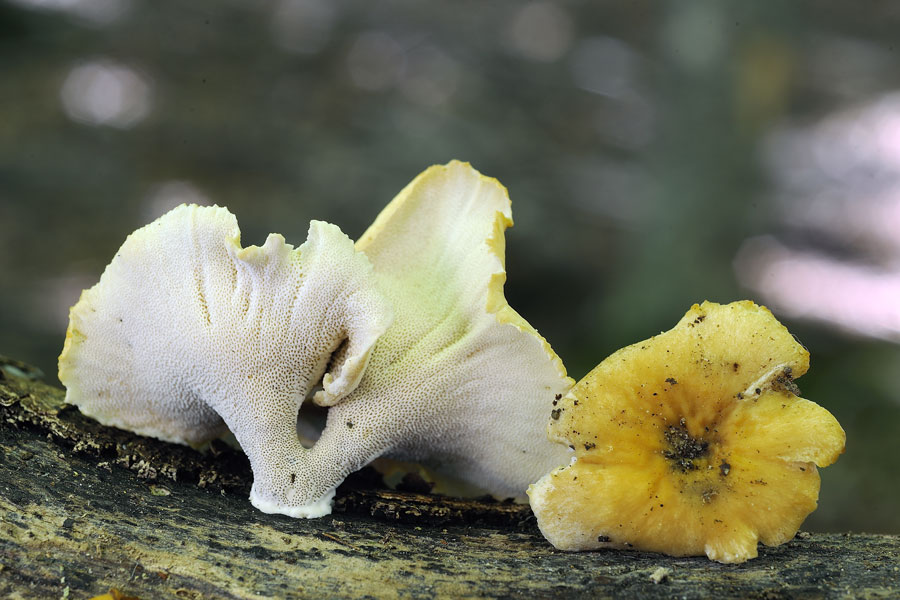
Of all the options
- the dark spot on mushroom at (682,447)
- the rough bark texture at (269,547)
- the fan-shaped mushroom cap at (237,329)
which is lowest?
the rough bark texture at (269,547)

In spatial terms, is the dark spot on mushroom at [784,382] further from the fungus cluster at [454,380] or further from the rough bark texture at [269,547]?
the rough bark texture at [269,547]

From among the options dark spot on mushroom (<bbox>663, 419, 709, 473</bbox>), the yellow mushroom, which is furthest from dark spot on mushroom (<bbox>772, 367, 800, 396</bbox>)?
dark spot on mushroom (<bbox>663, 419, 709, 473</bbox>)

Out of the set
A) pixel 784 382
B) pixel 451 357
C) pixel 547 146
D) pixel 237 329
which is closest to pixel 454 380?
pixel 451 357

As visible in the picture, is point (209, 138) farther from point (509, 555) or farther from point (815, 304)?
point (509, 555)

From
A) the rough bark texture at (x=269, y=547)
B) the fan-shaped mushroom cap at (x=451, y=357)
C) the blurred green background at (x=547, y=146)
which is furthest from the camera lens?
the blurred green background at (x=547, y=146)

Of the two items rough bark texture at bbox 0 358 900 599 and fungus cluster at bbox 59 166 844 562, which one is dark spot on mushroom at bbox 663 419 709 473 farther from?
rough bark texture at bbox 0 358 900 599

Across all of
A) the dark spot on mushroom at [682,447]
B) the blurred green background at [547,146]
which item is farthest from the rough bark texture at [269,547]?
the blurred green background at [547,146]

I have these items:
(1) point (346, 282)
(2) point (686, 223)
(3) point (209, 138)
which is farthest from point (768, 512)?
(3) point (209, 138)
